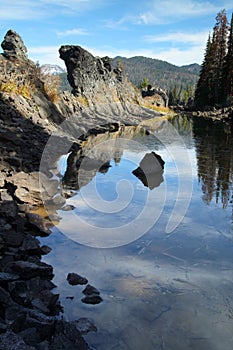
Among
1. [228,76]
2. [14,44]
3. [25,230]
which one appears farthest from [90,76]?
[25,230]

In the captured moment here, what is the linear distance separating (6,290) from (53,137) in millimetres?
15009

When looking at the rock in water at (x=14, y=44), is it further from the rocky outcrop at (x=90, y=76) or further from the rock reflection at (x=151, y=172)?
the rock reflection at (x=151, y=172)

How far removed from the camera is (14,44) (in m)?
31.3

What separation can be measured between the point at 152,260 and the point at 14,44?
29.3 metres

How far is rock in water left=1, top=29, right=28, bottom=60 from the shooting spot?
30.6m

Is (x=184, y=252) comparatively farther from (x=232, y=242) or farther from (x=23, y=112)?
(x=23, y=112)

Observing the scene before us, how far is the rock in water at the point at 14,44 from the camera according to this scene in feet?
101

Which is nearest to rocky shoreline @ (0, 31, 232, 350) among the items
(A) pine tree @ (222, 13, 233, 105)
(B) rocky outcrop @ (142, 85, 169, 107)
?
(A) pine tree @ (222, 13, 233, 105)

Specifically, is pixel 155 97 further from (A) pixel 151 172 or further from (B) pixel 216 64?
(A) pixel 151 172

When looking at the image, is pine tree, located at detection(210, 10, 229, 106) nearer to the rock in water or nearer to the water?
the rock in water

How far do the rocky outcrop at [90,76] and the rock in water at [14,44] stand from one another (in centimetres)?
1205

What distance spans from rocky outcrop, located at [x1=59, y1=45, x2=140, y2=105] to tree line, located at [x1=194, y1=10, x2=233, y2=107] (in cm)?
1755

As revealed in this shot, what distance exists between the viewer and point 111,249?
748 centimetres

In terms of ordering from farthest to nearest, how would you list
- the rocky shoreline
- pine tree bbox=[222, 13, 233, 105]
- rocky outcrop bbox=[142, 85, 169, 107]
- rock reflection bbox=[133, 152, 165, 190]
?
rocky outcrop bbox=[142, 85, 169, 107] < pine tree bbox=[222, 13, 233, 105] < rock reflection bbox=[133, 152, 165, 190] < the rocky shoreline
